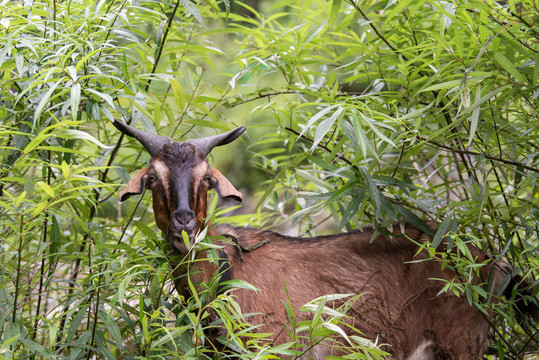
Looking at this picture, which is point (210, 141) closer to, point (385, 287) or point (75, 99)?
point (75, 99)

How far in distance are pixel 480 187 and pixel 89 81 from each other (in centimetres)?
211

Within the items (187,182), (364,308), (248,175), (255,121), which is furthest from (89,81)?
(248,175)

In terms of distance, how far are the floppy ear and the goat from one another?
0.15 m

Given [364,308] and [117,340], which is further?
[364,308]

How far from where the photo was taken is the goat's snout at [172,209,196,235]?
9.47ft

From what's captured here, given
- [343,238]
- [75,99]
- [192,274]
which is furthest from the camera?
[343,238]

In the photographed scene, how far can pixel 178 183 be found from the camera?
3.01 meters

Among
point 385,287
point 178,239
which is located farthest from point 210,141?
point 385,287

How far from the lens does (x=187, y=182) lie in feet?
9.96

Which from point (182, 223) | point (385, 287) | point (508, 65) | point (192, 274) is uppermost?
point (508, 65)

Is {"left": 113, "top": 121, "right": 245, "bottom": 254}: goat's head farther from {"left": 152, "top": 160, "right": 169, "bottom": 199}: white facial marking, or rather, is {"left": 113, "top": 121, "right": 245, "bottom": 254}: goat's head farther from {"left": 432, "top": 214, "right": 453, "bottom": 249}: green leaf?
{"left": 432, "top": 214, "right": 453, "bottom": 249}: green leaf

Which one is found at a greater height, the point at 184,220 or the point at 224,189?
the point at 224,189

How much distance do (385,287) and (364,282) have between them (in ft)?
0.44

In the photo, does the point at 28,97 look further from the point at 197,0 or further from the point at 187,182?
the point at 197,0
